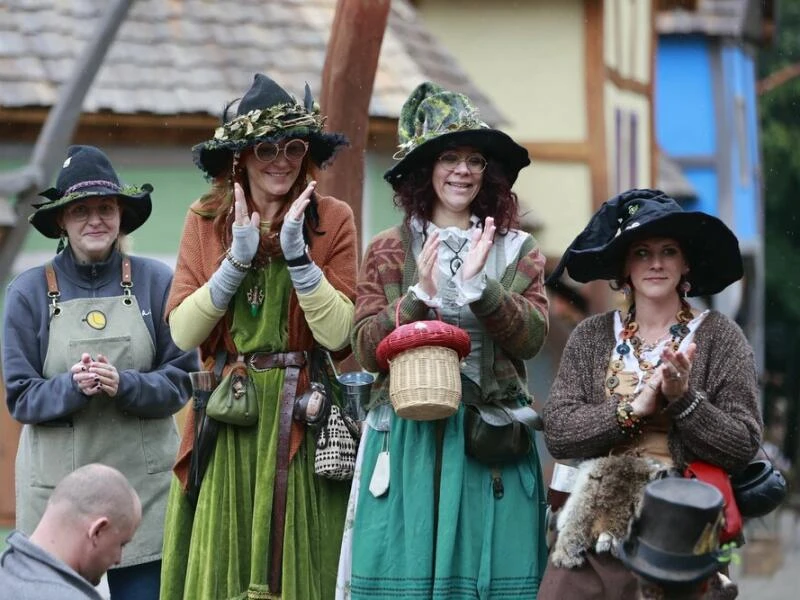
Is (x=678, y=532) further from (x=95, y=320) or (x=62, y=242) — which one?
(x=62, y=242)

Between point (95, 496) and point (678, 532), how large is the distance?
1.56m

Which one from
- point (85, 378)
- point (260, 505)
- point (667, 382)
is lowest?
point (260, 505)

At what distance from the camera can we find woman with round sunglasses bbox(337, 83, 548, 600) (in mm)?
5523

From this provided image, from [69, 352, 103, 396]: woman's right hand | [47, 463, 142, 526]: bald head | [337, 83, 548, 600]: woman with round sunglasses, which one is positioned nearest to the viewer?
[47, 463, 142, 526]: bald head

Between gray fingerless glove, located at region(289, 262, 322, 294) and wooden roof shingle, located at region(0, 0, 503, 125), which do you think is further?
Answer: wooden roof shingle, located at region(0, 0, 503, 125)

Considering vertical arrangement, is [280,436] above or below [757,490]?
above

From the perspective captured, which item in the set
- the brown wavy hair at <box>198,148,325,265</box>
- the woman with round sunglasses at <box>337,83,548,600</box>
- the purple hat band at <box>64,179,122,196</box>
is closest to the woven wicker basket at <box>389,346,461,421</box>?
the woman with round sunglasses at <box>337,83,548,600</box>

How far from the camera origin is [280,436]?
585 centimetres

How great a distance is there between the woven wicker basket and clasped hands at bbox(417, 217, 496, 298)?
0.79ft

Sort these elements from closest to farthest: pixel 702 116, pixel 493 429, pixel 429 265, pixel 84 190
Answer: pixel 429 265 → pixel 493 429 → pixel 84 190 → pixel 702 116

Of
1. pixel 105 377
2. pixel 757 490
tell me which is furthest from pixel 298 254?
pixel 757 490

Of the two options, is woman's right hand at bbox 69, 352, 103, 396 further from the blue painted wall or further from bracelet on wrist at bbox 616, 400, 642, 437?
the blue painted wall

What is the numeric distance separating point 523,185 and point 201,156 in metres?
12.6

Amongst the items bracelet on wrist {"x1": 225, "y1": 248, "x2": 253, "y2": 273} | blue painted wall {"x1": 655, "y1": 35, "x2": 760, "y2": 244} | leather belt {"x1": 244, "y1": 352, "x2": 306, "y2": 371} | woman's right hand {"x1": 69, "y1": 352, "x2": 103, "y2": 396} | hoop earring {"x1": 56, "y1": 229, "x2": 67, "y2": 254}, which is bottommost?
woman's right hand {"x1": 69, "y1": 352, "x2": 103, "y2": 396}
